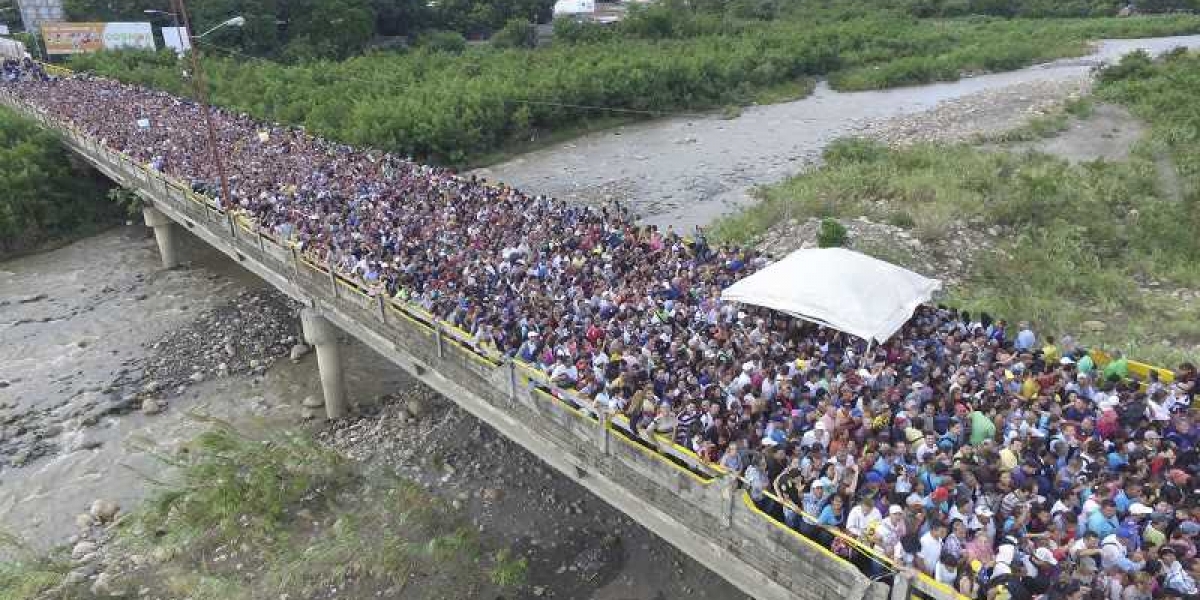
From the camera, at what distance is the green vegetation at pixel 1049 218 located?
54.6 feet

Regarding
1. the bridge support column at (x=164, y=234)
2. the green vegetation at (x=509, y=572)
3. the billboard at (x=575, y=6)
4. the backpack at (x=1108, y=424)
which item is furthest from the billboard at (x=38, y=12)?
the backpack at (x=1108, y=424)

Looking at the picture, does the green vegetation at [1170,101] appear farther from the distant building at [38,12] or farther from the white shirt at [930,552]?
the distant building at [38,12]

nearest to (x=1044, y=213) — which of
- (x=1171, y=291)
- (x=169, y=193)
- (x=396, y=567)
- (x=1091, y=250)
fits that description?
(x=1091, y=250)

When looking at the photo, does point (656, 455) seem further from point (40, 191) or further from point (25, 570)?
point (40, 191)

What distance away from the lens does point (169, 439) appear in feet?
53.4

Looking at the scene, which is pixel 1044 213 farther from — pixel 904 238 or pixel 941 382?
pixel 941 382

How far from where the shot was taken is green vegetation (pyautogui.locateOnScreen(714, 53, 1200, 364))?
54.6 feet

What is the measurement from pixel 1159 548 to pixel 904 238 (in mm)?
14582

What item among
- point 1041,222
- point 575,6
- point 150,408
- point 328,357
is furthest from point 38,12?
point 1041,222

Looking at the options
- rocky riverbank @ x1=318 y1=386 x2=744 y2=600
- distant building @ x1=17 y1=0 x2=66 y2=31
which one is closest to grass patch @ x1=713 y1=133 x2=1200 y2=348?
rocky riverbank @ x1=318 y1=386 x2=744 y2=600

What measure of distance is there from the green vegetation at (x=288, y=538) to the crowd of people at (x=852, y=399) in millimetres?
3606

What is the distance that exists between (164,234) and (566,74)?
22.7 metres

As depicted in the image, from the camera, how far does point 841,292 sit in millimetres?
10375

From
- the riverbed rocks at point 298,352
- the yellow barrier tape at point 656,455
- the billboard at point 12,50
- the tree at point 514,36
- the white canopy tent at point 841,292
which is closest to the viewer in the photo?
Result: the yellow barrier tape at point 656,455
